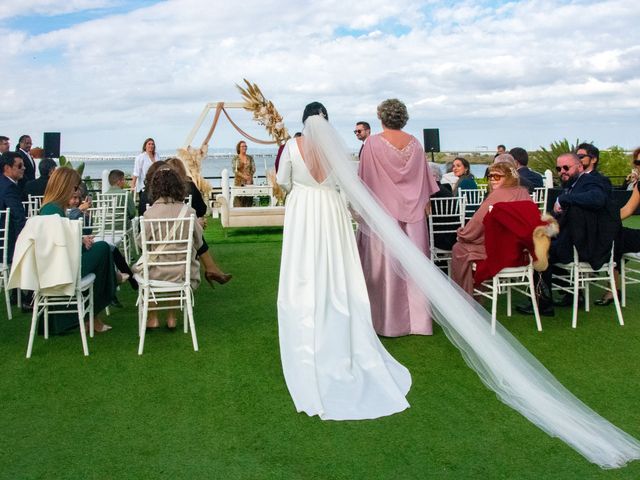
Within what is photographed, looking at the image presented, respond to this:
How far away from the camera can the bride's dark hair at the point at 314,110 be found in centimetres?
438

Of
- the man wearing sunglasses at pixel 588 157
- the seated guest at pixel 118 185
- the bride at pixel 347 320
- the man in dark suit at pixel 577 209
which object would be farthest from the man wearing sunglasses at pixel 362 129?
the bride at pixel 347 320

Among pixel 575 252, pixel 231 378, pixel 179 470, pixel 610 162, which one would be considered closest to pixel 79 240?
pixel 231 378

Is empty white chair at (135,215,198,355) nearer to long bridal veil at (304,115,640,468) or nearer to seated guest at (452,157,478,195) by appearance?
long bridal veil at (304,115,640,468)

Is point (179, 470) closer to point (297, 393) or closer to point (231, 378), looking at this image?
point (297, 393)

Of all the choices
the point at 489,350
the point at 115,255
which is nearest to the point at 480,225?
the point at 489,350

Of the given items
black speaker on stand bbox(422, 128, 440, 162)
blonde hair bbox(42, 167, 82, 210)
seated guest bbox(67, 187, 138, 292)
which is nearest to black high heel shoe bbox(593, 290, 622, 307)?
seated guest bbox(67, 187, 138, 292)

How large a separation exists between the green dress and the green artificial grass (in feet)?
0.42

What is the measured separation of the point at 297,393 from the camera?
3.85 metres

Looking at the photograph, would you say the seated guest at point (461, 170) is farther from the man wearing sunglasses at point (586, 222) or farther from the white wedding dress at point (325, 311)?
the white wedding dress at point (325, 311)

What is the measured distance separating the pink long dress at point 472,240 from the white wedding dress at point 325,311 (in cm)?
143

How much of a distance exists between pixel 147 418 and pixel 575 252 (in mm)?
3507

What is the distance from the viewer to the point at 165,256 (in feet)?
16.6

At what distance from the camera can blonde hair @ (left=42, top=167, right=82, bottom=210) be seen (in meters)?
5.01

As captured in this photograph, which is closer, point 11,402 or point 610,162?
point 11,402
